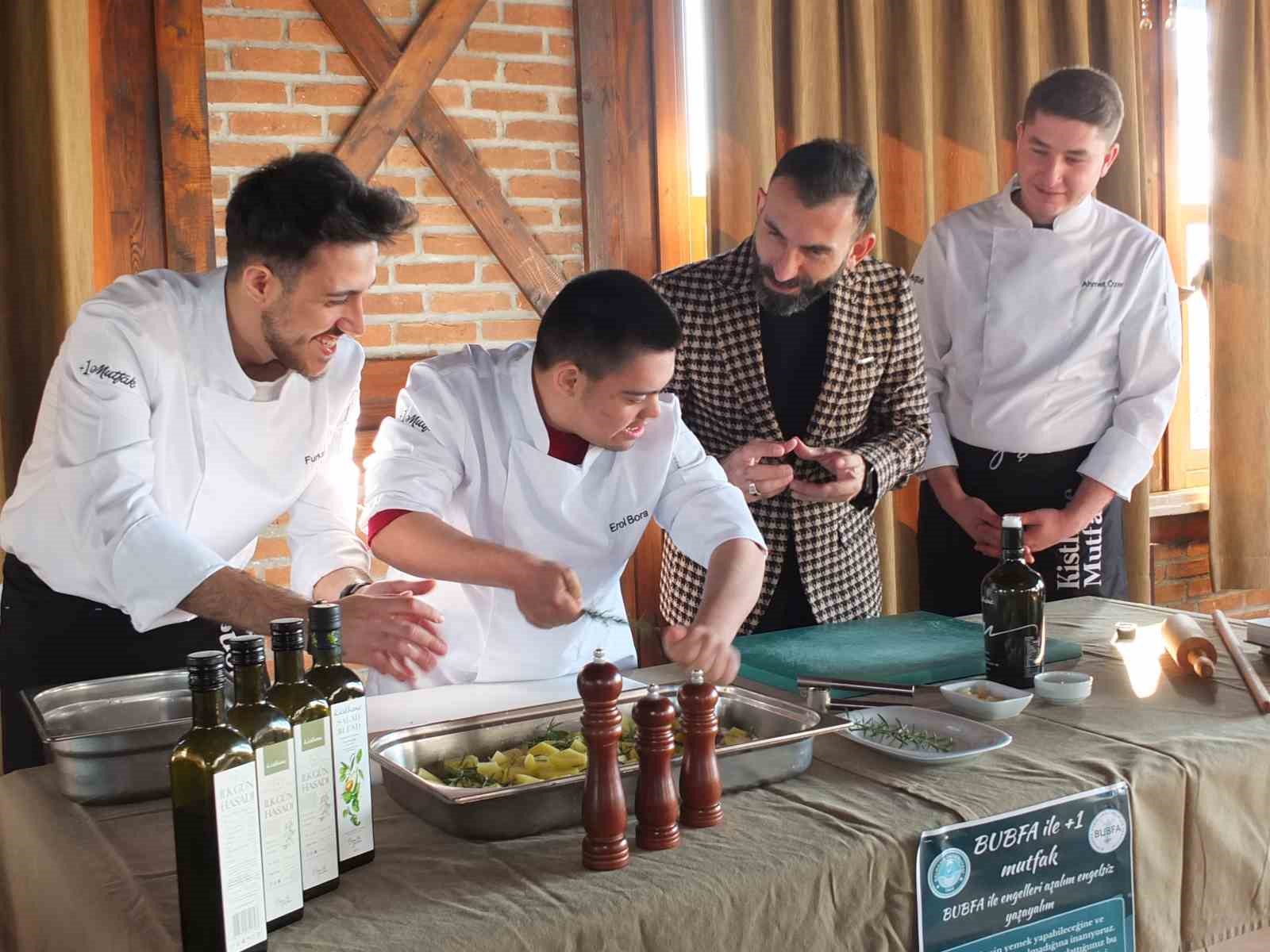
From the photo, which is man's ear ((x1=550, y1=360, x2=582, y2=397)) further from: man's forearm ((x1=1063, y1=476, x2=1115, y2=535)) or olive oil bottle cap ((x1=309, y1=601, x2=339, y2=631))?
man's forearm ((x1=1063, y1=476, x2=1115, y2=535))

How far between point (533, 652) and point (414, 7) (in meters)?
1.98

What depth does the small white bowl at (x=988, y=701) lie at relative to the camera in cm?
167

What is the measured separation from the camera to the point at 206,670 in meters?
0.98

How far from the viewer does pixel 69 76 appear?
2.77 m

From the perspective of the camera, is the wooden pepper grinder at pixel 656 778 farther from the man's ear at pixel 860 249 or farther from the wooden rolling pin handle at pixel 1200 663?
the man's ear at pixel 860 249

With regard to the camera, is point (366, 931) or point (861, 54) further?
point (861, 54)

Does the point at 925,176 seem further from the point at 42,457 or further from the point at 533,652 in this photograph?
the point at 42,457

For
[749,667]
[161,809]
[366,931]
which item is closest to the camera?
[366,931]

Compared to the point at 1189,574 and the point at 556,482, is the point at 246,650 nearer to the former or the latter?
the point at 556,482

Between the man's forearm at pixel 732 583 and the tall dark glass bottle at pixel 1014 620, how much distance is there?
1.23 feet

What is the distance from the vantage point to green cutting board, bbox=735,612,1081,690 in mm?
1889

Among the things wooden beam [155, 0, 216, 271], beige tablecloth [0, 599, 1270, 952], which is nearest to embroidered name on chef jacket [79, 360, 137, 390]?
beige tablecloth [0, 599, 1270, 952]

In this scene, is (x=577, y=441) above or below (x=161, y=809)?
above

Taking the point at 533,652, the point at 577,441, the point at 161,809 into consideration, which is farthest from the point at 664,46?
the point at 161,809
